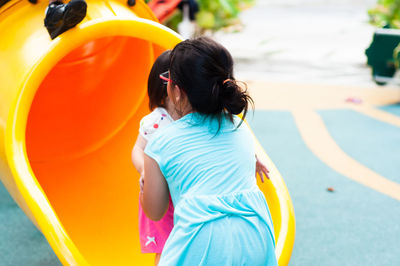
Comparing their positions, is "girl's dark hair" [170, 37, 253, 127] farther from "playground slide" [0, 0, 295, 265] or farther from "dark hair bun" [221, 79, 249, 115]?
"playground slide" [0, 0, 295, 265]

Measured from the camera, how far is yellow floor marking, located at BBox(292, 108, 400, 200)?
10.5ft

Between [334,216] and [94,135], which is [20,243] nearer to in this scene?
[94,135]

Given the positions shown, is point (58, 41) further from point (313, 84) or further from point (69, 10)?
point (313, 84)

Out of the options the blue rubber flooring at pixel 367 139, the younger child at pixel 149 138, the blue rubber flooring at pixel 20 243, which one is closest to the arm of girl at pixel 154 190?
the younger child at pixel 149 138

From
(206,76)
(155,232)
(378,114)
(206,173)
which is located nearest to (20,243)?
(155,232)

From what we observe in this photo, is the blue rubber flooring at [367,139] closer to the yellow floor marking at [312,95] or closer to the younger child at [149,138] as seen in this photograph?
the yellow floor marking at [312,95]

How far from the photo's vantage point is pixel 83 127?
3.04 m

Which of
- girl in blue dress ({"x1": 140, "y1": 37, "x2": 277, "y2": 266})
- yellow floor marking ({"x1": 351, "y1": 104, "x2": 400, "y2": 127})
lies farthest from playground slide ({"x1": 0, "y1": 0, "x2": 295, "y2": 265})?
yellow floor marking ({"x1": 351, "y1": 104, "x2": 400, "y2": 127})

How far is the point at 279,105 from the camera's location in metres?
5.03

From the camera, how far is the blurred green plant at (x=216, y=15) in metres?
6.54

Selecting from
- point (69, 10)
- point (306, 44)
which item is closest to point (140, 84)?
point (69, 10)

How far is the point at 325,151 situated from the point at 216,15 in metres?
3.84

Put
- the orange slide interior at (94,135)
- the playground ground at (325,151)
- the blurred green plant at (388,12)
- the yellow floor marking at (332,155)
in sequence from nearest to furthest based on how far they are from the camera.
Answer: the playground ground at (325,151) → the orange slide interior at (94,135) → the yellow floor marking at (332,155) → the blurred green plant at (388,12)

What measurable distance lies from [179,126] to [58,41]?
88cm
